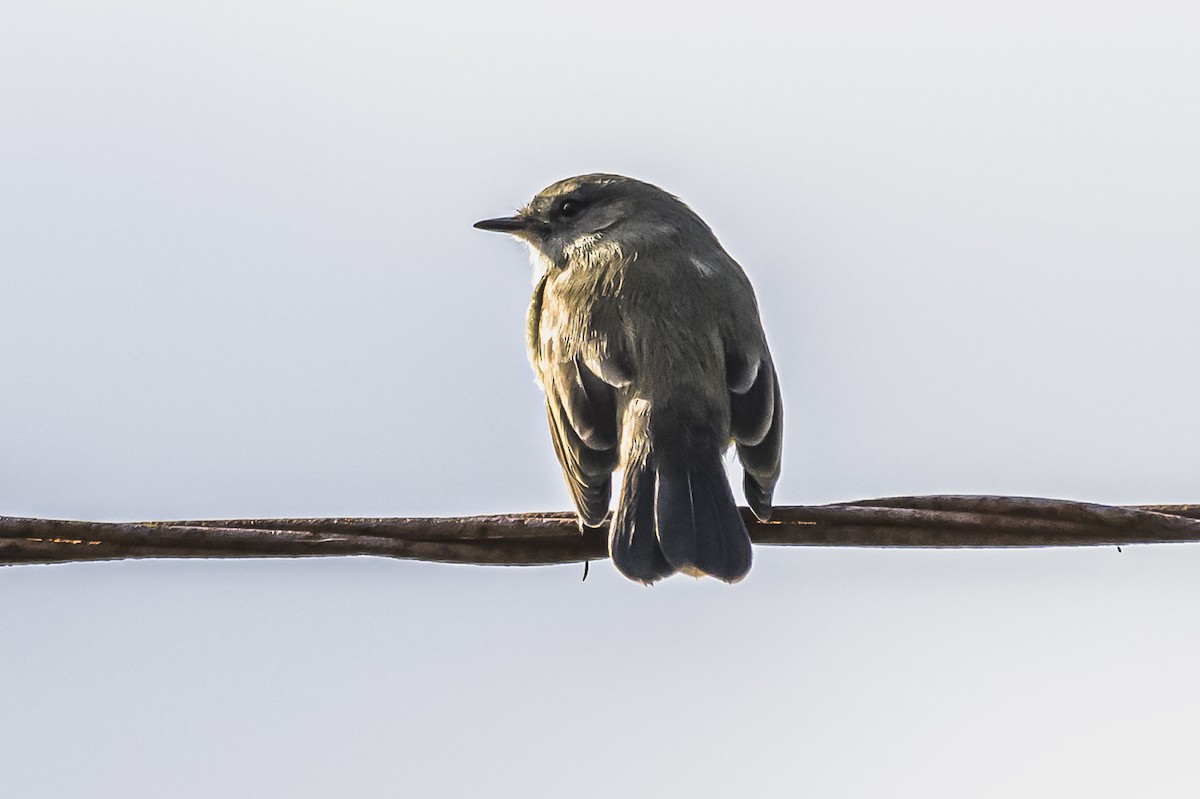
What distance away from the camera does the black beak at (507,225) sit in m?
8.17

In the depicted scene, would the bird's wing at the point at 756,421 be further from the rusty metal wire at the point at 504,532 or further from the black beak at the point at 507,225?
the black beak at the point at 507,225

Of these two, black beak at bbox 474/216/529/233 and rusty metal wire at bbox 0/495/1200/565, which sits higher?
black beak at bbox 474/216/529/233

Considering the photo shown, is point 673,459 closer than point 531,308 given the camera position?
Yes

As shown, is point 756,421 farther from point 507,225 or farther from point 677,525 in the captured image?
point 507,225

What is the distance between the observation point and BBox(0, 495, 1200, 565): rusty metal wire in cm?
421

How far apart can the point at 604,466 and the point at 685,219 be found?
215 centimetres

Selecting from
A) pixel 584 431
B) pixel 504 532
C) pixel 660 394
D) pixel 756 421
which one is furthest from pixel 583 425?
pixel 504 532

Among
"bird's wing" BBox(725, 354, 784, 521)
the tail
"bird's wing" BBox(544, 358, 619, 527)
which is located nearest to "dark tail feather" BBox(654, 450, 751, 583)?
the tail

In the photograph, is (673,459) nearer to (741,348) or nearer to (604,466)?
(604,466)

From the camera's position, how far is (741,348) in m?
6.35

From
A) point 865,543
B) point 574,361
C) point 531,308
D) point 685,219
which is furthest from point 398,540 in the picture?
point 685,219

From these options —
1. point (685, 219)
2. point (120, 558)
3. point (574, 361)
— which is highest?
point (685, 219)

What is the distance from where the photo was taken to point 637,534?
18.2 ft

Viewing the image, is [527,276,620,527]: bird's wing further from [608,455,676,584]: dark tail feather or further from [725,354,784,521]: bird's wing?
[725,354,784,521]: bird's wing
